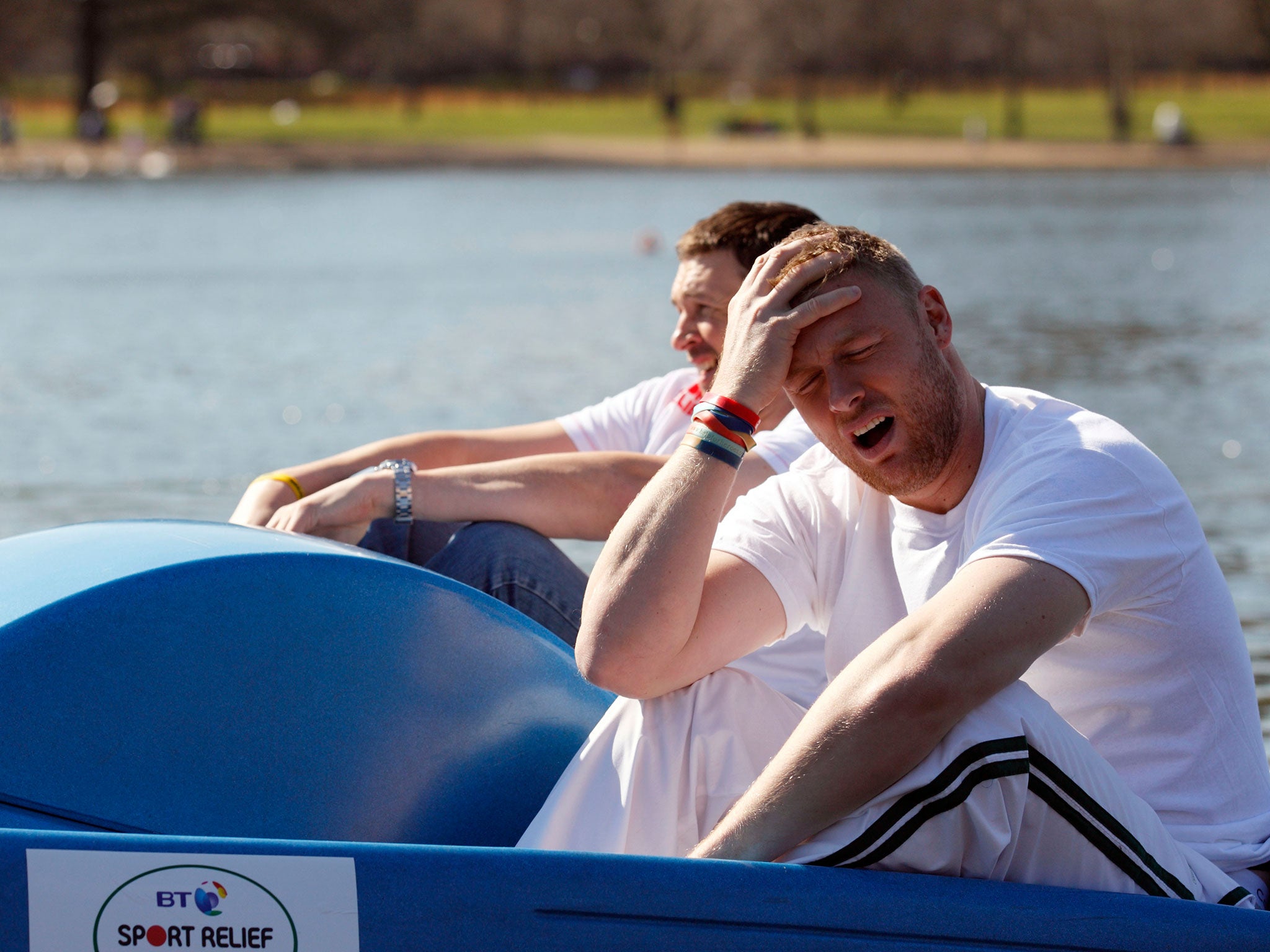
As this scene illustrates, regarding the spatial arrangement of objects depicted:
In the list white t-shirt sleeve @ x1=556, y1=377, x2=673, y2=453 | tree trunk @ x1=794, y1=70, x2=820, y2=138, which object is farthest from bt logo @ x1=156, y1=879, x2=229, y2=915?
tree trunk @ x1=794, y1=70, x2=820, y2=138

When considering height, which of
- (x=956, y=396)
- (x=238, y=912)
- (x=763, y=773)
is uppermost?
(x=956, y=396)

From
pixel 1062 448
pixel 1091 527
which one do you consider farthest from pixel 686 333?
pixel 1091 527

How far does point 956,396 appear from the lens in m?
2.38

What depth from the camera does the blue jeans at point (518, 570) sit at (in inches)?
125

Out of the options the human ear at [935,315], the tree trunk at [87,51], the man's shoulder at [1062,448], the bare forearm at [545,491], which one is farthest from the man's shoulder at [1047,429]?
the tree trunk at [87,51]

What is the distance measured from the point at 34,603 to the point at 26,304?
17.1m

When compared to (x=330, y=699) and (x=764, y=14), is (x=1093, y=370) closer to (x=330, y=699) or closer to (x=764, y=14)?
(x=330, y=699)

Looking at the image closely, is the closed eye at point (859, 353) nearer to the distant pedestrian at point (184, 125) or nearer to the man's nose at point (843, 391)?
the man's nose at point (843, 391)

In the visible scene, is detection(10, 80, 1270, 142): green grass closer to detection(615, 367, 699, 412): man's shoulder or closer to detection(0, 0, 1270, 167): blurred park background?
detection(0, 0, 1270, 167): blurred park background

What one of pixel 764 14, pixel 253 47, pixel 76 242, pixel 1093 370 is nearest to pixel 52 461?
pixel 1093 370

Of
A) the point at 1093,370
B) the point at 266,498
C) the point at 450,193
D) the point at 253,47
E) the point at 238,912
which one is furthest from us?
the point at 253,47

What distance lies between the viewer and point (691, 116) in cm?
6372

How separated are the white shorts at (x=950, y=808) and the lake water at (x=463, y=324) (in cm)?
357

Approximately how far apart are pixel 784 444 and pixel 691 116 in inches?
2435
